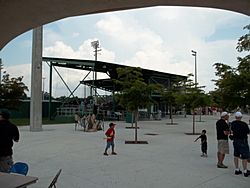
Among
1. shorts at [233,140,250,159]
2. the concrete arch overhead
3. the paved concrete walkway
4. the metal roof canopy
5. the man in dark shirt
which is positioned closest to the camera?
the concrete arch overhead

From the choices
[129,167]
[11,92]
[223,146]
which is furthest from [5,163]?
[11,92]

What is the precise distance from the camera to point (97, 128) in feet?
74.9

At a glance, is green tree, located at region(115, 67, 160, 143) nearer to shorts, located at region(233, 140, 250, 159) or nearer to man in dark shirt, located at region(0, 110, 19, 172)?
shorts, located at region(233, 140, 250, 159)

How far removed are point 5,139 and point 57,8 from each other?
290 cm

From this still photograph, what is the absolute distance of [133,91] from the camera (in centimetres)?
1636

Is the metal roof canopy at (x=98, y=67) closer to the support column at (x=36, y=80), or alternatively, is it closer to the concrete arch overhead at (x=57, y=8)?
the support column at (x=36, y=80)

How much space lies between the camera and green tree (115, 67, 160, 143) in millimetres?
16438

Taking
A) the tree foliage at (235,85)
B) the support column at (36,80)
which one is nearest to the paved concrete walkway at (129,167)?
the tree foliage at (235,85)

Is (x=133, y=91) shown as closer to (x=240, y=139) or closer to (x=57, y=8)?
(x=240, y=139)

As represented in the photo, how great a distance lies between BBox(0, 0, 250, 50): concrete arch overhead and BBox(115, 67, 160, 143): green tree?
42.0 feet

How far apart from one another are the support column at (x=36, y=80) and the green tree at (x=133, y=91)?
22.0 ft

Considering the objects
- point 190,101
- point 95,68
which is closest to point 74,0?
point 190,101

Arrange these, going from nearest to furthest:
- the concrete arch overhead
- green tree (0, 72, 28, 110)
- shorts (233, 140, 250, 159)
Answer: the concrete arch overhead → shorts (233, 140, 250, 159) → green tree (0, 72, 28, 110)

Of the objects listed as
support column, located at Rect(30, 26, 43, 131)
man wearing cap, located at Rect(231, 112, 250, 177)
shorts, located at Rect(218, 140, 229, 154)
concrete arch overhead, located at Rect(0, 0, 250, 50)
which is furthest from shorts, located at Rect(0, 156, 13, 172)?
support column, located at Rect(30, 26, 43, 131)
